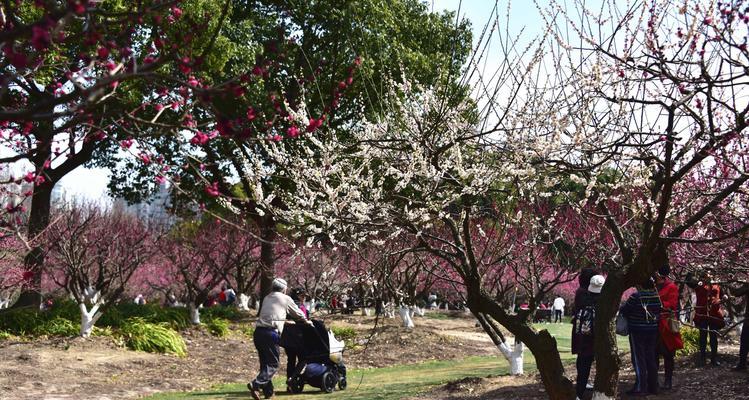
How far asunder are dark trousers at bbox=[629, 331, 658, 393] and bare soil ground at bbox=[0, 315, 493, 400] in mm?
3068

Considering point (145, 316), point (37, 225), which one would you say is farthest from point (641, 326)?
point (37, 225)

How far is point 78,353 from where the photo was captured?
14.2 m

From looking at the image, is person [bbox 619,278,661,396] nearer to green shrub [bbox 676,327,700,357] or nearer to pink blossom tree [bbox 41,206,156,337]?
green shrub [bbox 676,327,700,357]

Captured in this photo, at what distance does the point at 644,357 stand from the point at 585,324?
928 mm

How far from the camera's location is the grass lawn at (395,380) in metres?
10.4

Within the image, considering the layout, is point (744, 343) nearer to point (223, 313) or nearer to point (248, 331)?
point (248, 331)

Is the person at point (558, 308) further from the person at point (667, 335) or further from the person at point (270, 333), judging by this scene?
the person at point (270, 333)

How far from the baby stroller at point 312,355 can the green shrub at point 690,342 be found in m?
5.86

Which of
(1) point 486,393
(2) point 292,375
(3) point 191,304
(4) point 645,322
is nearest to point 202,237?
(3) point 191,304

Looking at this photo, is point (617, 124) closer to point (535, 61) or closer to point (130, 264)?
point (535, 61)

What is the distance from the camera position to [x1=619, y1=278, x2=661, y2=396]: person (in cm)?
841

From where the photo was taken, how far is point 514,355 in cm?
1095

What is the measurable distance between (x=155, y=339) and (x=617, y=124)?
12173 mm

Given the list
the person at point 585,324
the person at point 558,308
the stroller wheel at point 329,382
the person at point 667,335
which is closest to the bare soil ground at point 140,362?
the stroller wheel at point 329,382
